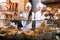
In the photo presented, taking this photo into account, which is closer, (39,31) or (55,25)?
(39,31)

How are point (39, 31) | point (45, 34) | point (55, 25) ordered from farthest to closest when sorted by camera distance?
point (55, 25), point (39, 31), point (45, 34)

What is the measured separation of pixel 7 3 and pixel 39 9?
181 cm

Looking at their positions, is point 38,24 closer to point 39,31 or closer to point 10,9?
point 39,31

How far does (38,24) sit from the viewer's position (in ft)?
6.83

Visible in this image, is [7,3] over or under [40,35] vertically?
over

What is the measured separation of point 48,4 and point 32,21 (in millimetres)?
2391

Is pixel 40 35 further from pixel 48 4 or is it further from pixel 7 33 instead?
pixel 48 4

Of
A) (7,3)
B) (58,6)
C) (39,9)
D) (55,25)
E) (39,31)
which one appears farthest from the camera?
(7,3)

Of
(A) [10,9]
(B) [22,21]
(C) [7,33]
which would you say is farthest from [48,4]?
(C) [7,33]

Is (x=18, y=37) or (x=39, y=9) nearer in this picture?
(x=18, y=37)

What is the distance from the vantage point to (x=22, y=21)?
2.16 meters

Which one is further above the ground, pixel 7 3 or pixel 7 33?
pixel 7 3

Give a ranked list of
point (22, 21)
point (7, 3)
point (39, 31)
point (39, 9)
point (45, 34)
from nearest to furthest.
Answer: point (45, 34) → point (39, 31) → point (22, 21) → point (39, 9) → point (7, 3)

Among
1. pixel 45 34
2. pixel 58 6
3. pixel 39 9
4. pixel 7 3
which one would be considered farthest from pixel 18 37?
pixel 7 3
